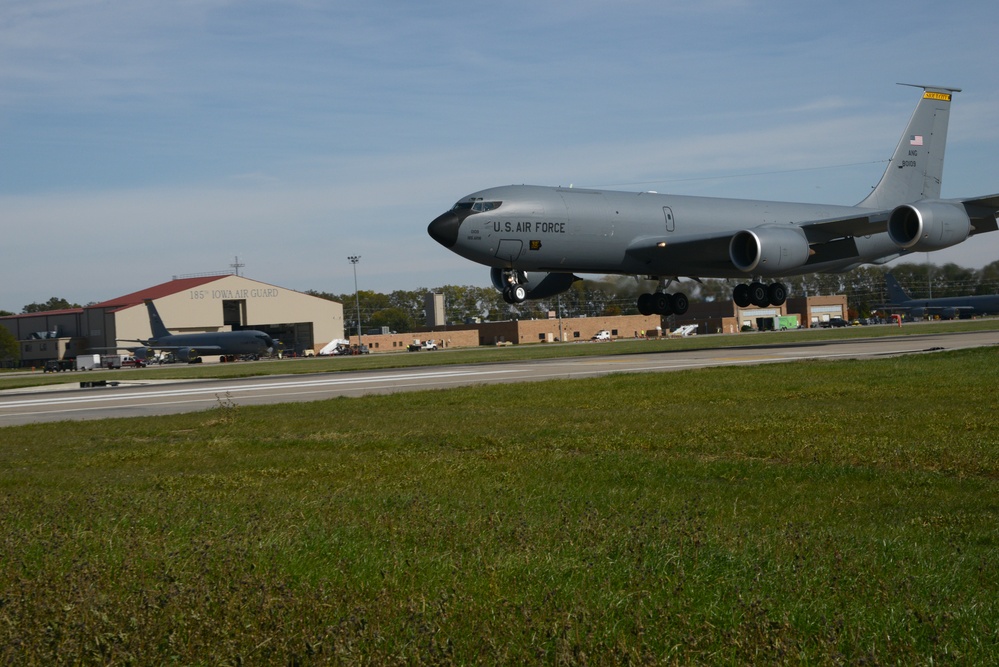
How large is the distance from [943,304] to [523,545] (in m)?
125

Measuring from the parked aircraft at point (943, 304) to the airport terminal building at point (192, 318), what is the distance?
69.7 meters

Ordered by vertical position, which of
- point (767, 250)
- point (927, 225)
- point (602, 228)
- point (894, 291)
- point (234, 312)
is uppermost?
point (602, 228)

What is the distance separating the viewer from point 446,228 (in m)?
38.7

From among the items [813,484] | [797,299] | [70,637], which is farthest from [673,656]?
[797,299]

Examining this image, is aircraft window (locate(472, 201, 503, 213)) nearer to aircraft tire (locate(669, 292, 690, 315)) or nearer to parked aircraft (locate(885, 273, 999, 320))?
aircraft tire (locate(669, 292, 690, 315))

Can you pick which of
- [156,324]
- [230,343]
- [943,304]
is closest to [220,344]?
[230,343]

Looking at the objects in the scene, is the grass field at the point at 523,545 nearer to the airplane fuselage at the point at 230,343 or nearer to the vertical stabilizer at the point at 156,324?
the airplane fuselage at the point at 230,343

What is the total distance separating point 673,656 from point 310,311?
125997 mm

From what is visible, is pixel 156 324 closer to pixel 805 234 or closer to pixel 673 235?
pixel 673 235

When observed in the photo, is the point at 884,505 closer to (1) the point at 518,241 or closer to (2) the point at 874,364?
(2) the point at 874,364

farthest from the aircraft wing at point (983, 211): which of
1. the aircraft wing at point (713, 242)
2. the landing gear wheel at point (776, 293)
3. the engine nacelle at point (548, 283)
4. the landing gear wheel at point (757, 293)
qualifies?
the engine nacelle at point (548, 283)

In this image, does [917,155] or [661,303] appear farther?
[917,155]

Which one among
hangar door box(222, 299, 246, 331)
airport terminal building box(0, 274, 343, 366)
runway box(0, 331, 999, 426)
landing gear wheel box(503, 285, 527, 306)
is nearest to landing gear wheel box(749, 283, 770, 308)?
runway box(0, 331, 999, 426)

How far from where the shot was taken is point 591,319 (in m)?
134
